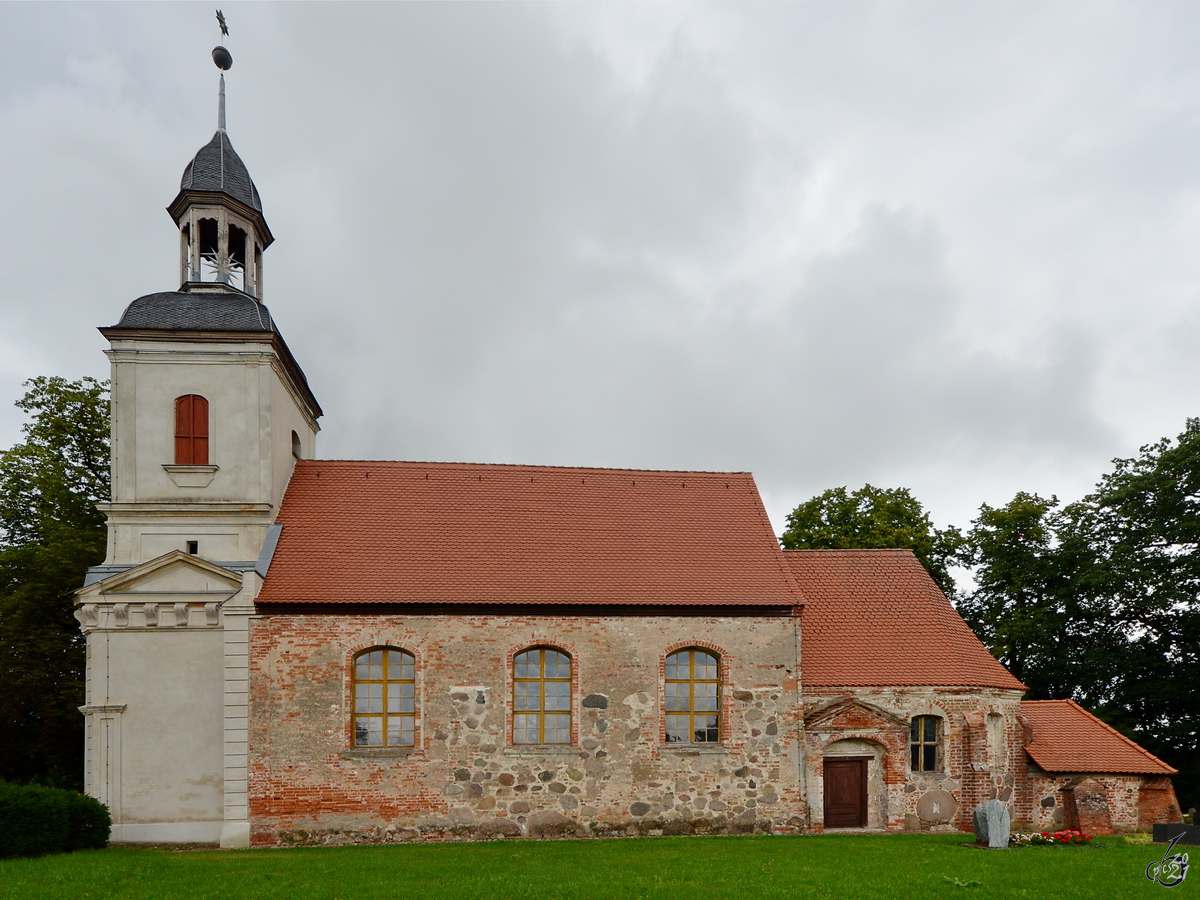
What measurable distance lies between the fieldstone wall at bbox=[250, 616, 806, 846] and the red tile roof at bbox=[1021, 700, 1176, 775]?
220 inches

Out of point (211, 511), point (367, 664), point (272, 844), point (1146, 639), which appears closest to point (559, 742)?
point (367, 664)

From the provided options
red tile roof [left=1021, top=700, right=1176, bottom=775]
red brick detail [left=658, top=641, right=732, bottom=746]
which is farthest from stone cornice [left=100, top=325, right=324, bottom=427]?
red tile roof [left=1021, top=700, right=1176, bottom=775]

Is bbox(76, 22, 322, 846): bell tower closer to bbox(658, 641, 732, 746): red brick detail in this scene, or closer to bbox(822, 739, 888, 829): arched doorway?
bbox(658, 641, 732, 746): red brick detail

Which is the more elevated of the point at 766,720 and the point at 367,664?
the point at 367,664

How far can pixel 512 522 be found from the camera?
2136 centimetres

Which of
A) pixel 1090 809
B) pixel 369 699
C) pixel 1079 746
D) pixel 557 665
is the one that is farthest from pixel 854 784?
pixel 369 699

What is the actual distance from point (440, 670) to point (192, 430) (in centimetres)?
697

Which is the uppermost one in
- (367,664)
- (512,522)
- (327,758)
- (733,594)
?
(512,522)

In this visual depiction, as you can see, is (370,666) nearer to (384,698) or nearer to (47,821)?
(384,698)

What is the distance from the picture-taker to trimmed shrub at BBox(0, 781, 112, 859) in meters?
14.9

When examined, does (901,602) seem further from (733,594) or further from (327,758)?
(327,758)

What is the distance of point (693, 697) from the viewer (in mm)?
19969

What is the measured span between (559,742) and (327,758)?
4.50 meters

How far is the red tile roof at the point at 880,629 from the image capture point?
20531 mm
